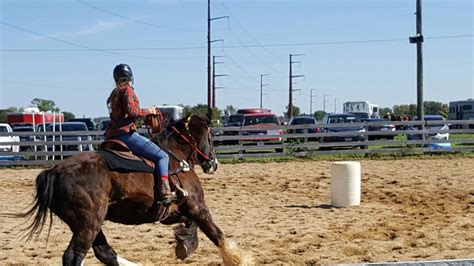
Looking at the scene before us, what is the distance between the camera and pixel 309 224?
1038 cm

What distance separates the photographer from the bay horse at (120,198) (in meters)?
6.11

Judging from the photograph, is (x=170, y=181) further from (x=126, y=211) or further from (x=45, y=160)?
(x=45, y=160)

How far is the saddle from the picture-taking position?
6.49 m

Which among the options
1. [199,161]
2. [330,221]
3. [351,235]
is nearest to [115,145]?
[199,161]

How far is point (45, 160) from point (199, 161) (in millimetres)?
16270

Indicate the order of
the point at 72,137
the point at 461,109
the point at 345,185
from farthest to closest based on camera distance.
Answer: the point at 461,109
the point at 72,137
the point at 345,185

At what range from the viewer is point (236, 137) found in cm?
2341

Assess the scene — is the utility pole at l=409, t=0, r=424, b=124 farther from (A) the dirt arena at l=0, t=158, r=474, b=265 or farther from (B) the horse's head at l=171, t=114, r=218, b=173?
(B) the horse's head at l=171, t=114, r=218, b=173

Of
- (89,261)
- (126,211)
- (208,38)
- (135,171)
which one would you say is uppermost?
(208,38)

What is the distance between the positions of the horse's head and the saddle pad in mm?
965

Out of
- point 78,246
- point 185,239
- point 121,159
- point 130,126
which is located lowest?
point 185,239

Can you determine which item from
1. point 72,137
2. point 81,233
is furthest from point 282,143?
point 81,233

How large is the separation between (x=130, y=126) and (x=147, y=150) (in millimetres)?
316

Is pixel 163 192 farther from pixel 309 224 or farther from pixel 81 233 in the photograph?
pixel 309 224
